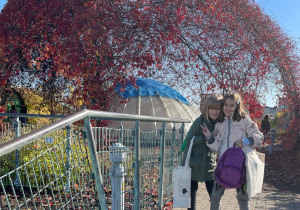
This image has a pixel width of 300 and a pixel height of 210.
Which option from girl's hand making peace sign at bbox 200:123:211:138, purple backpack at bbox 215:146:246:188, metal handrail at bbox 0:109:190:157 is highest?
metal handrail at bbox 0:109:190:157

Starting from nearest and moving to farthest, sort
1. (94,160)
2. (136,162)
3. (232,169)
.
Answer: (94,160) → (136,162) → (232,169)

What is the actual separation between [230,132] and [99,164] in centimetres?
→ 203


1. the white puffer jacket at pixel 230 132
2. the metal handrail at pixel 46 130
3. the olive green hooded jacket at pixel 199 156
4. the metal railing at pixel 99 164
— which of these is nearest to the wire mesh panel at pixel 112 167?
the metal railing at pixel 99 164

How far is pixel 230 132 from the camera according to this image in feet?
13.9

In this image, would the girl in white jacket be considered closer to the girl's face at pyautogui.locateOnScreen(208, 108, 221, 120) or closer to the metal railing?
the girl's face at pyautogui.locateOnScreen(208, 108, 221, 120)

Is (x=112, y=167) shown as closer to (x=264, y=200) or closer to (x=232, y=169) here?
(x=232, y=169)

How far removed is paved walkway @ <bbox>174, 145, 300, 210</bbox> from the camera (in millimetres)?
6121

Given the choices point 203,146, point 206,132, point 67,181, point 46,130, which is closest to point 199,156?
point 203,146

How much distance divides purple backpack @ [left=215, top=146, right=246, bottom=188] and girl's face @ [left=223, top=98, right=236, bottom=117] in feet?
1.47

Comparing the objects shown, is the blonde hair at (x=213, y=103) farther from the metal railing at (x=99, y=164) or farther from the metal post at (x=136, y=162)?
the metal post at (x=136, y=162)

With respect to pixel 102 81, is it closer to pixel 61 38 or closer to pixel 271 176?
pixel 61 38

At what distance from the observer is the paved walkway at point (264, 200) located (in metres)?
6.12

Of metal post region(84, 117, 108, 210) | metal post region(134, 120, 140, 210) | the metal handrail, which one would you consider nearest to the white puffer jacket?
metal post region(134, 120, 140, 210)

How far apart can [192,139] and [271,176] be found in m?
5.97
